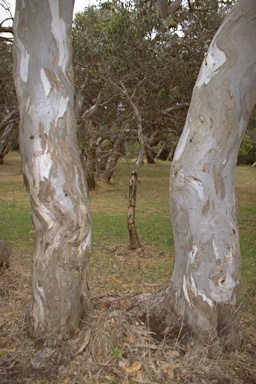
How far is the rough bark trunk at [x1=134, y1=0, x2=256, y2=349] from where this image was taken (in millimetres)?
3568

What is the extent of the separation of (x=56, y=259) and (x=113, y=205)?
36.4ft

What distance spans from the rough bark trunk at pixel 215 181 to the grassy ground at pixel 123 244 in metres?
0.60

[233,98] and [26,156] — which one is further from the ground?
[233,98]

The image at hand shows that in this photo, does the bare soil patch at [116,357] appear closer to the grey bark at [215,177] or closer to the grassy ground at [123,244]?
the grassy ground at [123,244]

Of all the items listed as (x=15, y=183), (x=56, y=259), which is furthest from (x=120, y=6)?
(x=15, y=183)

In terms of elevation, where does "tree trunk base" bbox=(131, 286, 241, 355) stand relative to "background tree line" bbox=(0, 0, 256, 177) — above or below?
below

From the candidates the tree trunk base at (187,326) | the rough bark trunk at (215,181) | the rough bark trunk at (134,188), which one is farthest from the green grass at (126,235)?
the rough bark trunk at (215,181)

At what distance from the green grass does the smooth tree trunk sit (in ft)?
6.58

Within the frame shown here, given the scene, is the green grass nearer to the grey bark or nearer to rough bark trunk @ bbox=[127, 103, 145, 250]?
rough bark trunk @ bbox=[127, 103, 145, 250]

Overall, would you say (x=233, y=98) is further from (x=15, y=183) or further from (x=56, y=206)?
(x=15, y=183)

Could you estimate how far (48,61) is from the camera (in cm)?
356

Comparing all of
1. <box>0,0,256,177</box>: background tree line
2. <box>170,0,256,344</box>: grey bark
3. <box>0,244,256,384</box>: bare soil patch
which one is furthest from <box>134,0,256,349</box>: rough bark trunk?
<box>0,0,256,177</box>: background tree line

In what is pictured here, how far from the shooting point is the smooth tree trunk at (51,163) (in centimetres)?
356

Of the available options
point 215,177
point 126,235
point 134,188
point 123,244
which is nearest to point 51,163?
point 215,177
